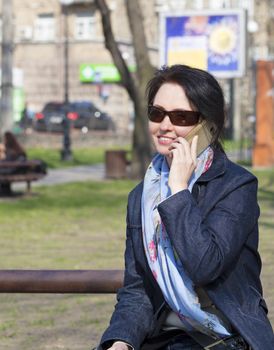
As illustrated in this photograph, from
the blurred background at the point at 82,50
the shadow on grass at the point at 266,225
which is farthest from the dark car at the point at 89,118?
the shadow on grass at the point at 266,225

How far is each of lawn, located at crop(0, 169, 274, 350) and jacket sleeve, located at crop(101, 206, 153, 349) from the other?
342 cm

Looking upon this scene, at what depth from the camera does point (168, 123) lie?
3.38 m

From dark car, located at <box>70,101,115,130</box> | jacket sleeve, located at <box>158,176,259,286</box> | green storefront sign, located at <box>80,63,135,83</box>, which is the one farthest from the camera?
green storefront sign, located at <box>80,63,135,83</box>

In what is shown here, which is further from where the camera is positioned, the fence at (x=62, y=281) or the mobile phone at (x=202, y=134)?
the fence at (x=62, y=281)

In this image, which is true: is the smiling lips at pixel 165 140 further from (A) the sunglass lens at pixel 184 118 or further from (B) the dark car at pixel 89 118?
(B) the dark car at pixel 89 118

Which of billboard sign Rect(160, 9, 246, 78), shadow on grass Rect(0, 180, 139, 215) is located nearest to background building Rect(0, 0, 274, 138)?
billboard sign Rect(160, 9, 246, 78)

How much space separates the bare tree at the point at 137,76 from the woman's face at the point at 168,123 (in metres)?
18.4

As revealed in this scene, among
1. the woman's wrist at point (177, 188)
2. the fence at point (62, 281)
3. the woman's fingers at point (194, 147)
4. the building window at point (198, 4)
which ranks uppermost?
the building window at point (198, 4)

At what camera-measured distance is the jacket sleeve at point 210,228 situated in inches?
124

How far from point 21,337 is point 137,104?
15095mm

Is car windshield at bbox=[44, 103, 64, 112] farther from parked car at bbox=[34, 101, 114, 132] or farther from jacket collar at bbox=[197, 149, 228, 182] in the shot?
jacket collar at bbox=[197, 149, 228, 182]

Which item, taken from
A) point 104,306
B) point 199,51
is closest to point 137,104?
point 199,51

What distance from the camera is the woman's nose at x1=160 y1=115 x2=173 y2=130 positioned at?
11.1 feet

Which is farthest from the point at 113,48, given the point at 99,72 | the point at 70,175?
the point at 99,72
